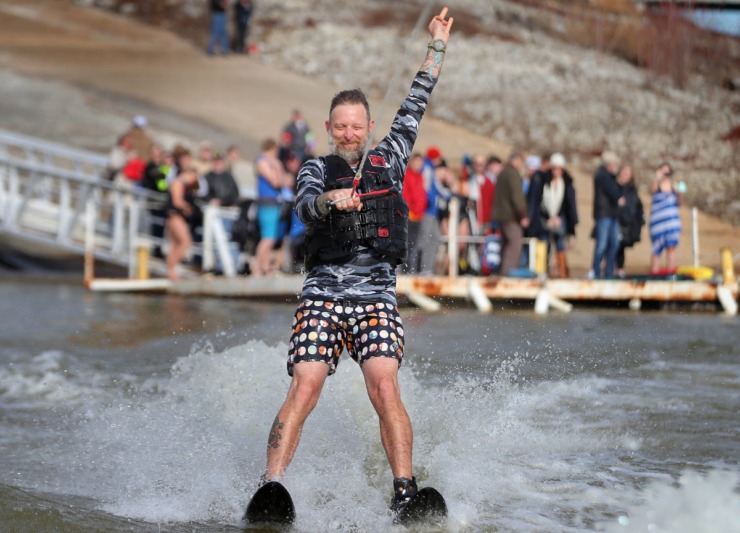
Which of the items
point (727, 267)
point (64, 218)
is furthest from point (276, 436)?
point (64, 218)

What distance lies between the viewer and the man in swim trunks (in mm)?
A: 5852

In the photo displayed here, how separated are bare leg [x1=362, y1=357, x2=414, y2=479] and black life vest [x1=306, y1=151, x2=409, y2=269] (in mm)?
506

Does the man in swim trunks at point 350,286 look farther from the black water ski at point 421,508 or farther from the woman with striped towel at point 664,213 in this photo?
the woman with striped towel at point 664,213

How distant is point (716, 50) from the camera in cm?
3594

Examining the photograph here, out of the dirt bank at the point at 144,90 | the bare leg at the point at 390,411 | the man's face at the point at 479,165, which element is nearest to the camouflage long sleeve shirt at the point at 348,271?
the bare leg at the point at 390,411

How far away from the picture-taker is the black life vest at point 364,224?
232 inches

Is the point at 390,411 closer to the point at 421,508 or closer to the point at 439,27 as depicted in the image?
the point at 421,508

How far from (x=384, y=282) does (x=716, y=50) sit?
3189 cm

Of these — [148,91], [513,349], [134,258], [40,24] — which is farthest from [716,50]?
[513,349]

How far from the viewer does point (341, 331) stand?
6.01 metres

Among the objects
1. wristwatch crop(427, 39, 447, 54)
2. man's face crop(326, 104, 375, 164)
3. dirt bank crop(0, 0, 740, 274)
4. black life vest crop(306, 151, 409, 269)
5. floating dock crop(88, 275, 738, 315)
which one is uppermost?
dirt bank crop(0, 0, 740, 274)

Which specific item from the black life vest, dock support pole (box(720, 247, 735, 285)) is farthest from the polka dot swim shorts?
dock support pole (box(720, 247, 735, 285))

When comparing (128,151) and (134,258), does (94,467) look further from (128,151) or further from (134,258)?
(128,151)

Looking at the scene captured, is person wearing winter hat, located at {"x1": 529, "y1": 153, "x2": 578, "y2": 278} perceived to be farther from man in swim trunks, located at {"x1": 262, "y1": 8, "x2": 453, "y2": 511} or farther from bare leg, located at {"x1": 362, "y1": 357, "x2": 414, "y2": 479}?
bare leg, located at {"x1": 362, "y1": 357, "x2": 414, "y2": 479}
